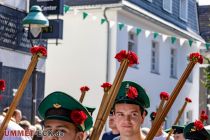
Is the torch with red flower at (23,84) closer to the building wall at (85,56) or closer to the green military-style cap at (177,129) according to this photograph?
the green military-style cap at (177,129)

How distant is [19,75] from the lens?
13.8 m

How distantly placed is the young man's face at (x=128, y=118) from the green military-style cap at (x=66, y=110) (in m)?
1.04

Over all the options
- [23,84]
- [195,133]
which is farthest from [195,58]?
[195,133]

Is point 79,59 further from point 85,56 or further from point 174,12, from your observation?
point 174,12

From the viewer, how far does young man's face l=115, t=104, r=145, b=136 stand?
15.6 feet

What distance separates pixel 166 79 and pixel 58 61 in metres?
5.22

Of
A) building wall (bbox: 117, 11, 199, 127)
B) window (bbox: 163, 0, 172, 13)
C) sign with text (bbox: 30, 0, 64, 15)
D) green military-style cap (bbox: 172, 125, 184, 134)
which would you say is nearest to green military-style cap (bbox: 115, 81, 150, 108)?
green military-style cap (bbox: 172, 125, 184, 134)

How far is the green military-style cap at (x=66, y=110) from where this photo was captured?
363 centimetres

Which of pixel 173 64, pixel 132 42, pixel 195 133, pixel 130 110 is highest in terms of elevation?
pixel 132 42

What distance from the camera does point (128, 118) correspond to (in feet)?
15.7

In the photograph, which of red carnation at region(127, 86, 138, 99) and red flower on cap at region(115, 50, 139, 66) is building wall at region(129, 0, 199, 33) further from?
red flower on cap at region(115, 50, 139, 66)

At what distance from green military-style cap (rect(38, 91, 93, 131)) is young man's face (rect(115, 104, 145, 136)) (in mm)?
1043

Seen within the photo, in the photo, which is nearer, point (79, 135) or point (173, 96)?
point (79, 135)

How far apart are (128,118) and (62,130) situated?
1.23m
